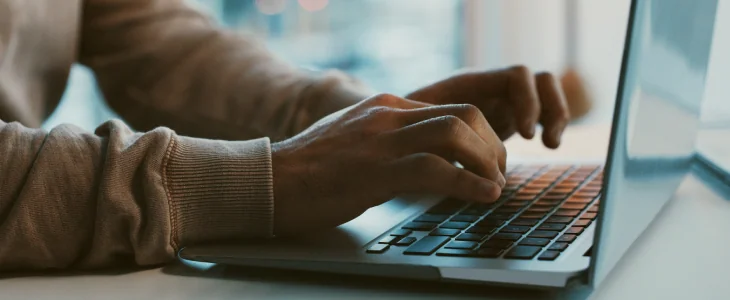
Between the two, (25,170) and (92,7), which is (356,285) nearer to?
(25,170)

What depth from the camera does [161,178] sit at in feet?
1.74

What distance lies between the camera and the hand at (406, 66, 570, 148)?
0.81 m

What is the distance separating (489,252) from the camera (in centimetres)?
48

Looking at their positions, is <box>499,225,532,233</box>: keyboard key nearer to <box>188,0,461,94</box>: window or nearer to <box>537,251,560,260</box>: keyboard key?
<box>537,251,560,260</box>: keyboard key

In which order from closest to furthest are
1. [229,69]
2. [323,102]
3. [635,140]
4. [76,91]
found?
[635,140]
[323,102]
[229,69]
[76,91]

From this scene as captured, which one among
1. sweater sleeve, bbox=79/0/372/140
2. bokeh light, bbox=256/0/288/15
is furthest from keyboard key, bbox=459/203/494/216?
bokeh light, bbox=256/0/288/15

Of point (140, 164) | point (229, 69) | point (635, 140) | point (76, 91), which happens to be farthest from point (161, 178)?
point (76, 91)

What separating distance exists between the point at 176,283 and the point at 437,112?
21 centimetres

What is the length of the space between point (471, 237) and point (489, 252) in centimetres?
4

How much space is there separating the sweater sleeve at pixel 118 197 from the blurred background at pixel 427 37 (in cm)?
107

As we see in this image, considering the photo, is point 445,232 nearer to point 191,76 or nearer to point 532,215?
point 532,215

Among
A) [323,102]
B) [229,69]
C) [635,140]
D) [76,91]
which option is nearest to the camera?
[635,140]

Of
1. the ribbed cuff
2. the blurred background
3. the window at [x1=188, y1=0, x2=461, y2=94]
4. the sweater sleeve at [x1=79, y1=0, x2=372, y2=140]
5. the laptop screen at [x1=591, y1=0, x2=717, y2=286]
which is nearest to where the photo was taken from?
the laptop screen at [x1=591, y1=0, x2=717, y2=286]

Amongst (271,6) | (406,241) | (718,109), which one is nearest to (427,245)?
(406,241)
